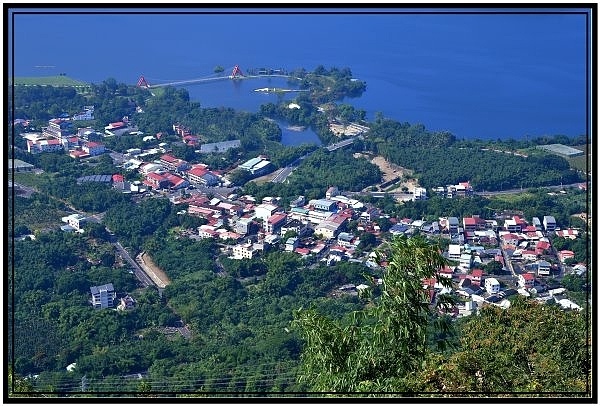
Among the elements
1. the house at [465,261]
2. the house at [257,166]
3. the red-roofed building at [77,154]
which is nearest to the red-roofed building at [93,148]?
the red-roofed building at [77,154]

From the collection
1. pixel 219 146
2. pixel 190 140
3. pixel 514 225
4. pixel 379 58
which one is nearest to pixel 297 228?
pixel 514 225

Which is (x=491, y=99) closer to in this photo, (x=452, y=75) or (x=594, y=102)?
(x=452, y=75)

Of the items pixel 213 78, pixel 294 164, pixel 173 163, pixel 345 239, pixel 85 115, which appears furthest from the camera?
pixel 213 78

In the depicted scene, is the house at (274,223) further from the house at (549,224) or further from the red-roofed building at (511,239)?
the house at (549,224)

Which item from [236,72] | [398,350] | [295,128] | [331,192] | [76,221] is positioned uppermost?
[398,350]

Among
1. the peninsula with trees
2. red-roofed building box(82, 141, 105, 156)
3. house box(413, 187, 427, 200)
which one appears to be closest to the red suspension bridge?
the peninsula with trees

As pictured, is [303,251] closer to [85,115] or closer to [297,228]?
[297,228]

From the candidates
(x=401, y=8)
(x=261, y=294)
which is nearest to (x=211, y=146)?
(x=261, y=294)
